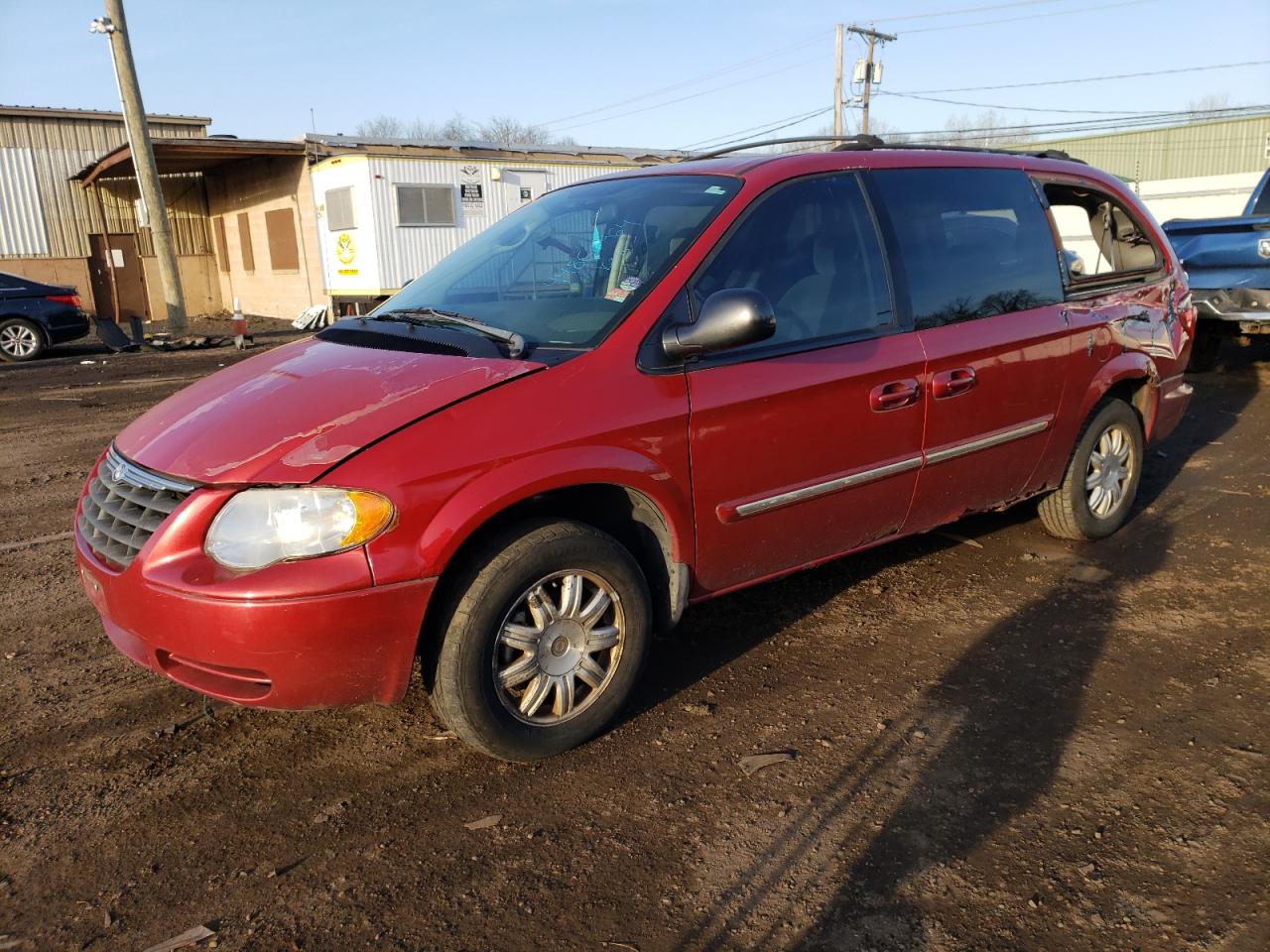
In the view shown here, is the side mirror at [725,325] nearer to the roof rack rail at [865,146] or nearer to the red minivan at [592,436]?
the red minivan at [592,436]

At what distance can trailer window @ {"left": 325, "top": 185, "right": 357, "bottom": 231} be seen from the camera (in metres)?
19.4

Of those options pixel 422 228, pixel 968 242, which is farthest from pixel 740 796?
pixel 422 228

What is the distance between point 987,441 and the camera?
4109mm

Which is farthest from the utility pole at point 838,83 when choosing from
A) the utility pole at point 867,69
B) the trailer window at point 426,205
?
the trailer window at point 426,205

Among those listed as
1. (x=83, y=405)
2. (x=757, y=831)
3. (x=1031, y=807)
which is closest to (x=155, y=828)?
(x=757, y=831)

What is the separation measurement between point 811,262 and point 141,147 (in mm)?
17207

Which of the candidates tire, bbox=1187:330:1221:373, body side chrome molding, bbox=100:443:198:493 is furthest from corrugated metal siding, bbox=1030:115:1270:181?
body side chrome molding, bbox=100:443:198:493

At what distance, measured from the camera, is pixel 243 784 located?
2945 millimetres

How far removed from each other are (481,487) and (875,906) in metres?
1.50

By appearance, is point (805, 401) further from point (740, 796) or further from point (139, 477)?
point (139, 477)

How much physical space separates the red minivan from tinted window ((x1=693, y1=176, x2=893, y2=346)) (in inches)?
0.5

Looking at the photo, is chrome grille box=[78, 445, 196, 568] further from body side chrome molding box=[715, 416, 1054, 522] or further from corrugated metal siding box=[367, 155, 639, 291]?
corrugated metal siding box=[367, 155, 639, 291]

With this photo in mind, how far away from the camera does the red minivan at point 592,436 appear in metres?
2.63

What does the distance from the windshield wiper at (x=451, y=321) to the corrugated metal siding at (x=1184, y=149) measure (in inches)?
1552
